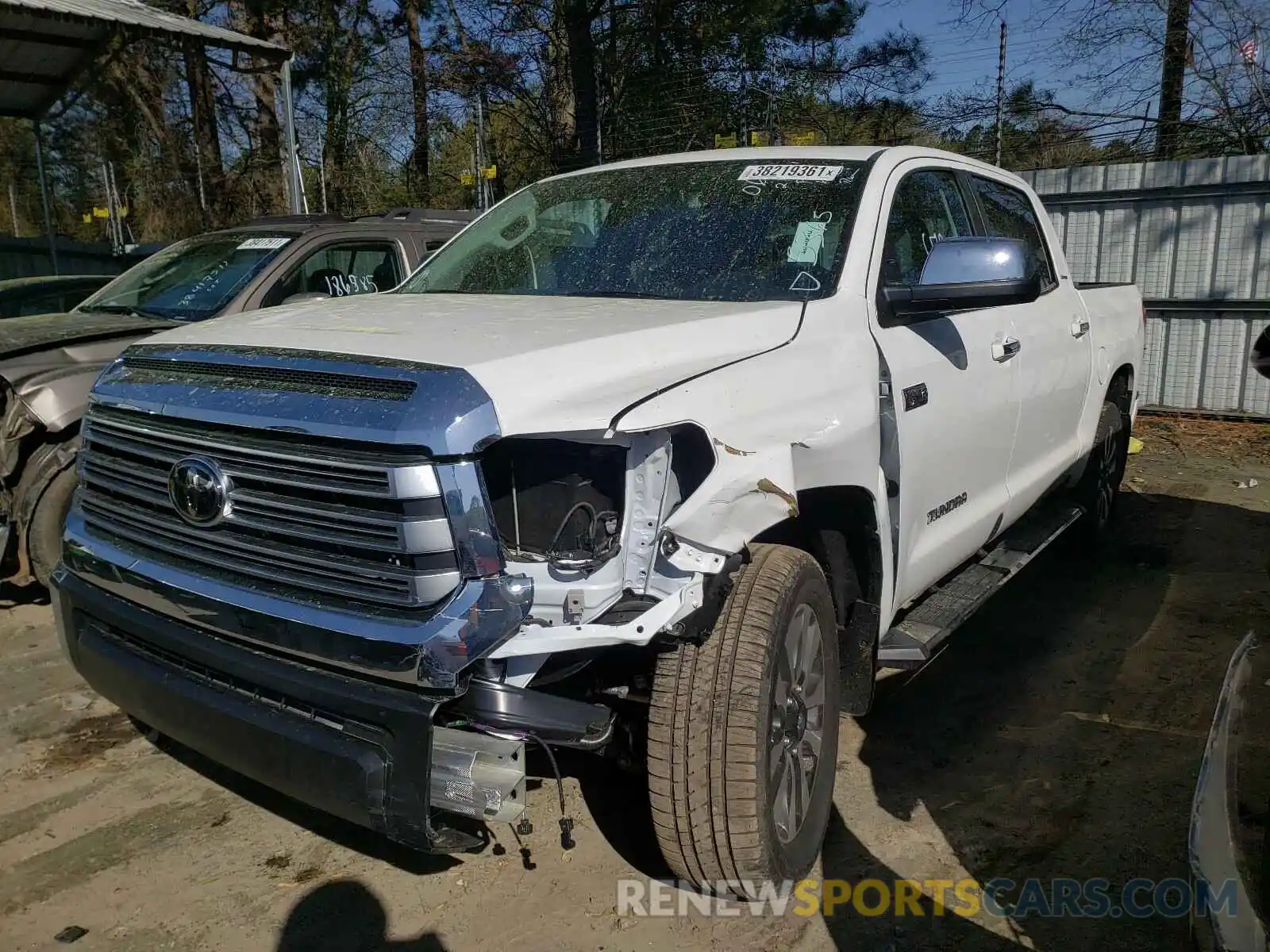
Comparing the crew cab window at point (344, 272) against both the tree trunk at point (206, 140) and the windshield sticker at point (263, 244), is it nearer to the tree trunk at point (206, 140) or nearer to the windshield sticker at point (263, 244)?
the windshield sticker at point (263, 244)

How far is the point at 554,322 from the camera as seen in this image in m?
2.76

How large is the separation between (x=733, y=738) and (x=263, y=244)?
473 centimetres

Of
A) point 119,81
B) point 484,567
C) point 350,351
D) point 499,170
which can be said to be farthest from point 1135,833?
point 119,81

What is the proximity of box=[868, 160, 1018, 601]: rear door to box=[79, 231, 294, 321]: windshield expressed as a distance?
3.73 m

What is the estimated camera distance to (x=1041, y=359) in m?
4.23

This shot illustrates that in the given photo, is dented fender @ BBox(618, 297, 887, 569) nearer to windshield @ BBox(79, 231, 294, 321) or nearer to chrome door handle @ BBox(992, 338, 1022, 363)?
chrome door handle @ BBox(992, 338, 1022, 363)

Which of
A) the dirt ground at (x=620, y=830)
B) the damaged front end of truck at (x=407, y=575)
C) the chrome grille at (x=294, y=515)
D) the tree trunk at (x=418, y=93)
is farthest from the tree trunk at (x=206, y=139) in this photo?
the damaged front end of truck at (x=407, y=575)

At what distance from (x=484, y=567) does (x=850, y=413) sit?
47.1 inches

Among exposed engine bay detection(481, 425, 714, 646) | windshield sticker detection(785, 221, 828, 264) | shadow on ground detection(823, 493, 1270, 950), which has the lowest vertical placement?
shadow on ground detection(823, 493, 1270, 950)

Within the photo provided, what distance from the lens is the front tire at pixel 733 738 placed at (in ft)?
7.97

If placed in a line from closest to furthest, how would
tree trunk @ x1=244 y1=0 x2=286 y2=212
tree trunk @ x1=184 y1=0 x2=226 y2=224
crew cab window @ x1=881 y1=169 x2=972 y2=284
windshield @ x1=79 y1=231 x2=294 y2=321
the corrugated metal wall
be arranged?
crew cab window @ x1=881 y1=169 x2=972 y2=284, windshield @ x1=79 y1=231 x2=294 y2=321, the corrugated metal wall, tree trunk @ x1=184 y1=0 x2=226 y2=224, tree trunk @ x1=244 y1=0 x2=286 y2=212

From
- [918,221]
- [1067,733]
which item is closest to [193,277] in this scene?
[918,221]

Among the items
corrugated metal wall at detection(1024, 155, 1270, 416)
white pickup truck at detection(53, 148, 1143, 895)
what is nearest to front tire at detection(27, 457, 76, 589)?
white pickup truck at detection(53, 148, 1143, 895)

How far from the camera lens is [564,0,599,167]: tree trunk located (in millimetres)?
13031
